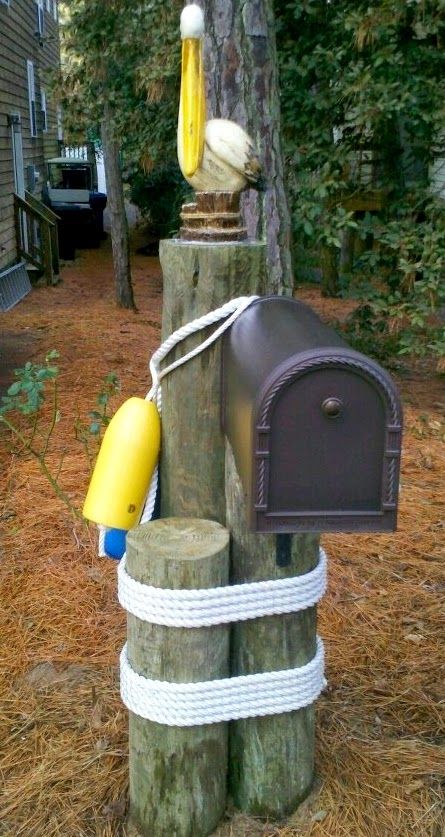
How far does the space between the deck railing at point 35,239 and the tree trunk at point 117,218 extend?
8.37ft

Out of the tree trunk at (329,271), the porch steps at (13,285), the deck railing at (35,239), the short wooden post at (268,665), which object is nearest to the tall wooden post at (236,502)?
the short wooden post at (268,665)

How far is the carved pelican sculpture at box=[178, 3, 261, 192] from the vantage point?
6.57 feet

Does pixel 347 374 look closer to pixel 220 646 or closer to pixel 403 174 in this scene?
pixel 220 646

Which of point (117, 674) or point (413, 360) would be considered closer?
point (117, 674)

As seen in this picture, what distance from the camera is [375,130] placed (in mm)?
6512

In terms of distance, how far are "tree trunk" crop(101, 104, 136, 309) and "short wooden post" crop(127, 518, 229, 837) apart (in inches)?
330

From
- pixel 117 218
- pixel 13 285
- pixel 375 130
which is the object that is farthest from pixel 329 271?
pixel 375 130

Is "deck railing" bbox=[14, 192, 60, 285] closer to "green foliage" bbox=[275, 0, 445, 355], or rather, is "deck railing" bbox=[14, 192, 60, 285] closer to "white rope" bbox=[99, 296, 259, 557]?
"green foliage" bbox=[275, 0, 445, 355]

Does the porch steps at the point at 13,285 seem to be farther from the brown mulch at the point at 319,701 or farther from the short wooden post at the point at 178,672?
the short wooden post at the point at 178,672

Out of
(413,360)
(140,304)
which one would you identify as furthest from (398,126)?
(140,304)

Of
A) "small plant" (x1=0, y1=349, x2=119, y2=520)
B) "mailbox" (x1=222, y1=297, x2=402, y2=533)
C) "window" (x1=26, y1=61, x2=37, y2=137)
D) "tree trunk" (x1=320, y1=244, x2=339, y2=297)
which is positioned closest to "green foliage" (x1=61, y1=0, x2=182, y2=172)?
"small plant" (x1=0, y1=349, x2=119, y2=520)

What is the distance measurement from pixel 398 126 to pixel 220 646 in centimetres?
586

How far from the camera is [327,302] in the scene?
11.0 m

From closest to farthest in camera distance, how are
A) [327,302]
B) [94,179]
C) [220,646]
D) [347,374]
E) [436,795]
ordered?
[347,374] < [220,646] < [436,795] < [327,302] < [94,179]
